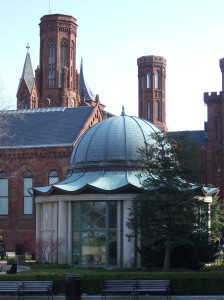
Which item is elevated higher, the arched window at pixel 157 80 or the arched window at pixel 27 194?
the arched window at pixel 157 80

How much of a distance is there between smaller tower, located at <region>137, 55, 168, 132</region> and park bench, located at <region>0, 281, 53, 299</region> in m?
85.6

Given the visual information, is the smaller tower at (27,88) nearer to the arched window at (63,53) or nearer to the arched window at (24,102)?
the arched window at (24,102)

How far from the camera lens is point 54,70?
94062 millimetres

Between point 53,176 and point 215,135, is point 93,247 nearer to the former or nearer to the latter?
point 53,176

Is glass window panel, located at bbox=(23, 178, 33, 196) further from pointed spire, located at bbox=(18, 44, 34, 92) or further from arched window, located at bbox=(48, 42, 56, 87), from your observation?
pointed spire, located at bbox=(18, 44, 34, 92)

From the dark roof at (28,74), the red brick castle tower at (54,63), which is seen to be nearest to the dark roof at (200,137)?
the red brick castle tower at (54,63)

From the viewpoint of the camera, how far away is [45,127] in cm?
6794

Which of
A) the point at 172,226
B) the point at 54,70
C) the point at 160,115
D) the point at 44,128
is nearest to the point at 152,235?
the point at 172,226

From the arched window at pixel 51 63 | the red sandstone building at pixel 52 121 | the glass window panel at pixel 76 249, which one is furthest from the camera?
the arched window at pixel 51 63

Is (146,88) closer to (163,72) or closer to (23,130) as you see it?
(163,72)

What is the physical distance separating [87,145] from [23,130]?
29545mm

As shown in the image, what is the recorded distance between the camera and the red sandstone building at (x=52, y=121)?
6438 centimetres

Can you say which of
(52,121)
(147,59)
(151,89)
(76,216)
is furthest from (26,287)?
(147,59)

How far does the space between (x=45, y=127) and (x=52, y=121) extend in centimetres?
153
